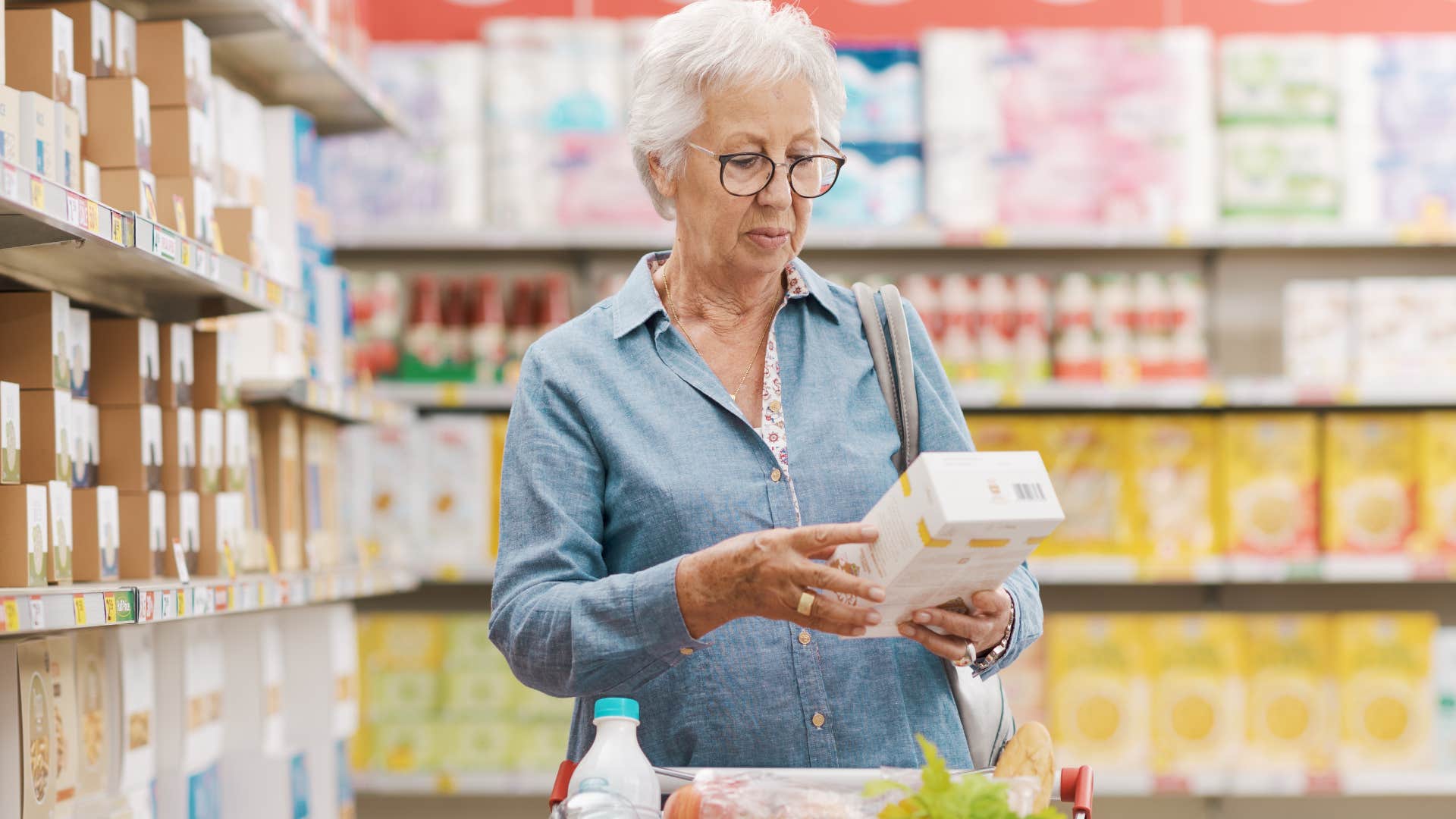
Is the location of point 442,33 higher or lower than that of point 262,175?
higher

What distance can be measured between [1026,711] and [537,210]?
1.86 metres

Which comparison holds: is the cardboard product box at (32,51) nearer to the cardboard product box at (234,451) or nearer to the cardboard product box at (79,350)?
the cardboard product box at (79,350)

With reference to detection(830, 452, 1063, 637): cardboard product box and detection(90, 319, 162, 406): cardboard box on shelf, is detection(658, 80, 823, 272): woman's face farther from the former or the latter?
detection(90, 319, 162, 406): cardboard box on shelf

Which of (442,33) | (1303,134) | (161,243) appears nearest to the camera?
(161,243)

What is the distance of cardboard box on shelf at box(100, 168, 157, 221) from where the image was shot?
193 centimetres

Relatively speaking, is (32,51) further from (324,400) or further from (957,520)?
(957,520)

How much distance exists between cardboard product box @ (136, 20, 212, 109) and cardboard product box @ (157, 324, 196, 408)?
353 millimetres

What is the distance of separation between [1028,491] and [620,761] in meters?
0.44

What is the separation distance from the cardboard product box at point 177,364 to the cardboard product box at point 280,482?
366 mm

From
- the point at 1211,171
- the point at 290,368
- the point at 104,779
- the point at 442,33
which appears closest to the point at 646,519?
the point at 104,779

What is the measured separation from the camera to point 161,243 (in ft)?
6.03

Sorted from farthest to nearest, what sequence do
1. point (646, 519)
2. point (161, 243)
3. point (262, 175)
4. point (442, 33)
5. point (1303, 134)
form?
point (442, 33) < point (1303, 134) < point (262, 175) < point (161, 243) < point (646, 519)

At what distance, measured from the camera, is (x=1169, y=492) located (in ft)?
12.2

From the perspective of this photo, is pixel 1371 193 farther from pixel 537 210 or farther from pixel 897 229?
pixel 537 210
